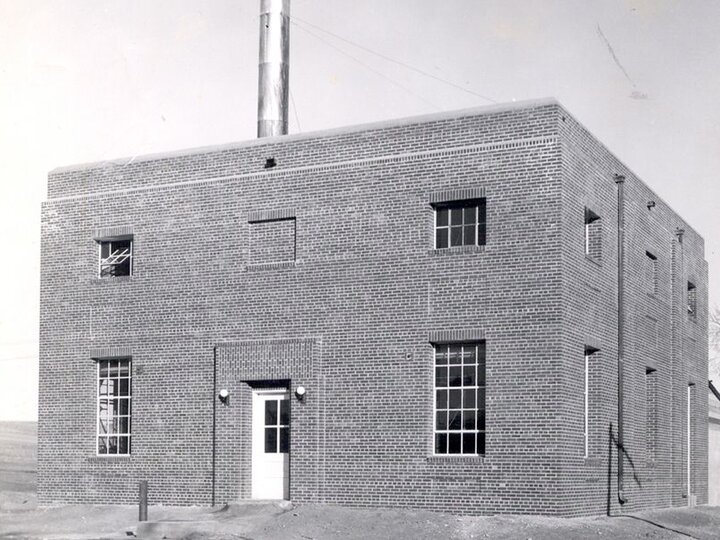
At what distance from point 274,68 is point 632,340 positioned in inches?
445

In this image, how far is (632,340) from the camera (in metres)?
26.6

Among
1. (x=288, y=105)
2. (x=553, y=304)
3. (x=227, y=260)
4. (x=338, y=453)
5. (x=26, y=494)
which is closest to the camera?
(x=553, y=304)

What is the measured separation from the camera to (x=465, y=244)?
23.2 metres

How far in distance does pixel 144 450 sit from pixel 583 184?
34.6 ft

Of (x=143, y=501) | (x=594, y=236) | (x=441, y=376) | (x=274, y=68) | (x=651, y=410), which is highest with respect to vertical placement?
(x=274, y=68)

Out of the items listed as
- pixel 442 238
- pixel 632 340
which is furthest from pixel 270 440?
pixel 632 340

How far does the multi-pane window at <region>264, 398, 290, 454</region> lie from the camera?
80.1 ft

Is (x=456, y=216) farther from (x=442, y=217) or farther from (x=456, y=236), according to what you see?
(x=456, y=236)

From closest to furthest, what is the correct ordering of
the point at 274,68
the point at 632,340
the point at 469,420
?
the point at 469,420, the point at 632,340, the point at 274,68

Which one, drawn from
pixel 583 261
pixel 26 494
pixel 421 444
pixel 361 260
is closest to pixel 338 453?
pixel 421 444

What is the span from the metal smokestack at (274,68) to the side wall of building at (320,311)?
4.40 meters

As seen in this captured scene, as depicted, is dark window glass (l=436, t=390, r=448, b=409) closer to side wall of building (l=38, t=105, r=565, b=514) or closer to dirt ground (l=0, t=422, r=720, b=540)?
side wall of building (l=38, t=105, r=565, b=514)

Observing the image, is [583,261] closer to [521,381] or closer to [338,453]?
[521,381]

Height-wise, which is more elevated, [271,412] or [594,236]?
[594,236]
